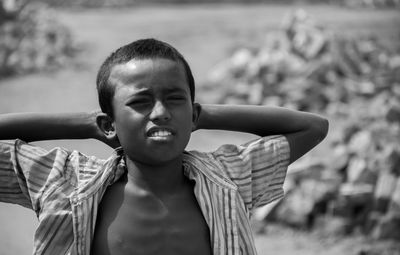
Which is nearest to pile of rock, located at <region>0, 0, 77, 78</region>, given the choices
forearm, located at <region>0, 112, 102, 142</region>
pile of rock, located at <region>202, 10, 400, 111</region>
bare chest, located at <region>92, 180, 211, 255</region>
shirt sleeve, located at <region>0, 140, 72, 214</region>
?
pile of rock, located at <region>202, 10, 400, 111</region>

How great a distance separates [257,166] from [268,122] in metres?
0.15

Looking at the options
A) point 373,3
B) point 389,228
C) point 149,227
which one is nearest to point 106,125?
point 149,227

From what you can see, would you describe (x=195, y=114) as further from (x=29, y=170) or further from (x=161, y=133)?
(x=29, y=170)

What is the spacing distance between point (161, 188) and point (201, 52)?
28.1 ft

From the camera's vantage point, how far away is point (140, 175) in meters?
1.71

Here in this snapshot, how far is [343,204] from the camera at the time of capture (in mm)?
4457

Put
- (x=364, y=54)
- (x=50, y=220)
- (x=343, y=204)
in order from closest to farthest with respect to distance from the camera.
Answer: (x=50, y=220), (x=343, y=204), (x=364, y=54)

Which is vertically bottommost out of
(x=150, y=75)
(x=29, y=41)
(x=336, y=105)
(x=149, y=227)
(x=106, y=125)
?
(x=336, y=105)

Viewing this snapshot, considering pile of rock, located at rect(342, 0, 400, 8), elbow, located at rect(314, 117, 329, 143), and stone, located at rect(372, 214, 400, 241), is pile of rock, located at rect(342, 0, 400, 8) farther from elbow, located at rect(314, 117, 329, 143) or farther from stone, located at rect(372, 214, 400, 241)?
elbow, located at rect(314, 117, 329, 143)

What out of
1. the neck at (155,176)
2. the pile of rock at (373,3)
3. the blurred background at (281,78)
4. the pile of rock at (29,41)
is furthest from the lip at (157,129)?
the pile of rock at (373,3)

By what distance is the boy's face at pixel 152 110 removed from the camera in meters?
1.61

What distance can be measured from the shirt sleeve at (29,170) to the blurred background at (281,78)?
263 cm

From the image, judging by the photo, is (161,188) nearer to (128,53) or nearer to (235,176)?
(235,176)

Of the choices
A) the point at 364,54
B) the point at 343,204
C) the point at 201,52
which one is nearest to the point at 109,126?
the point at 343,204
